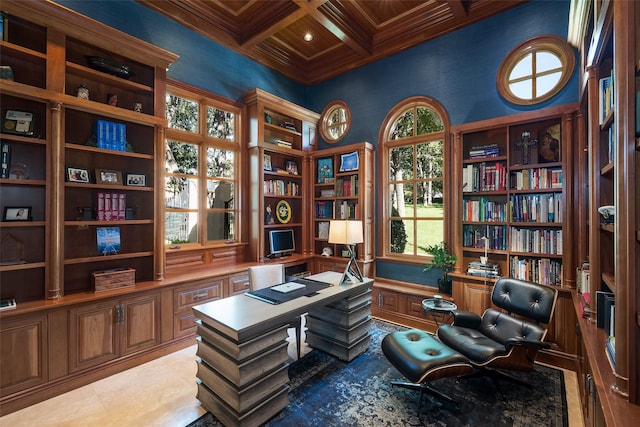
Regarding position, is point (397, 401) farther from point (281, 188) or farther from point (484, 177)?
point (281, 188)

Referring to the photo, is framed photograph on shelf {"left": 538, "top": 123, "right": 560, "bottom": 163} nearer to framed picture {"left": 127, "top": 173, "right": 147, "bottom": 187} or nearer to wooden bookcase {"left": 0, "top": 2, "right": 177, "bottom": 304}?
wooden bookcase {"left": 0, "top": 2, "right": 177, "bottom": 304}

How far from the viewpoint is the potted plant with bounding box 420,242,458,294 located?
11.4 feet

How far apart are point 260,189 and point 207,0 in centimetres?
244

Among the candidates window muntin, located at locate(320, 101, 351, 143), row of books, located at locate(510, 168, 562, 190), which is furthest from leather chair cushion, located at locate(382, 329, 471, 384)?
window muntin, located at locate(320, 101, 351, 143)

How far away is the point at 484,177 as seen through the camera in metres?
3.36

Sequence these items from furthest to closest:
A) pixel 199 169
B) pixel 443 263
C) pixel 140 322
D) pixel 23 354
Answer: pixel 199 169 → pixel 443 263 → pixel 140 322 → pixel 23 354

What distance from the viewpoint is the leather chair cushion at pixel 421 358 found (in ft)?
6.59

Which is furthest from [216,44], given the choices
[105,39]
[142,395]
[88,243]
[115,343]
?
[142,395]

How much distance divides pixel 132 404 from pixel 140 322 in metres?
0.78

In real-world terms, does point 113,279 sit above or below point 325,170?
below

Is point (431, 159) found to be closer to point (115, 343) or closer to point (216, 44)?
point (216, 44)

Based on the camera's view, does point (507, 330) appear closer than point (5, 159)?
No

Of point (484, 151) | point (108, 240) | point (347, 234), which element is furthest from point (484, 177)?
point (108, 240)

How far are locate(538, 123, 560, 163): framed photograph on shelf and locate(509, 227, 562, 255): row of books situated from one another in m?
0.78
